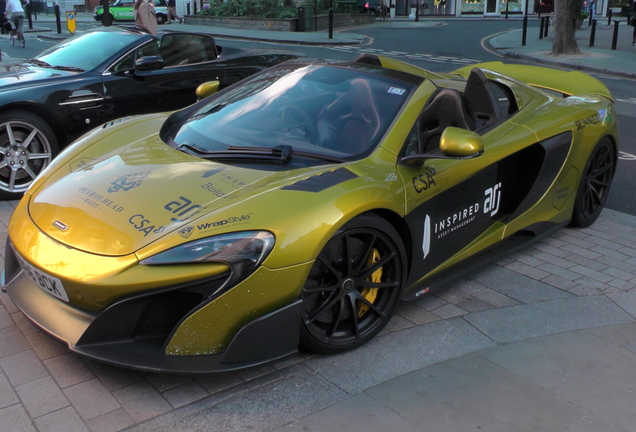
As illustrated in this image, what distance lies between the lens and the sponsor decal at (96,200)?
10.1 feet

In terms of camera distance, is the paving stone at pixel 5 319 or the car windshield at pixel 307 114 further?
the car windshield at pixel 307 114

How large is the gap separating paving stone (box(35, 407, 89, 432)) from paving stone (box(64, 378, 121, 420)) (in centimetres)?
3

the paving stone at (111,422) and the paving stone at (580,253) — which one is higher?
the paving stone at (111,422)

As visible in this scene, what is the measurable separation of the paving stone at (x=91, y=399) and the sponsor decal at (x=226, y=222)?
2.74 ft

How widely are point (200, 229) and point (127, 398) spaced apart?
80 cm

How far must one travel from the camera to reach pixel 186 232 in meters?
2.84

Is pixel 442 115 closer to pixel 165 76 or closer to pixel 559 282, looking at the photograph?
pixel 559 282

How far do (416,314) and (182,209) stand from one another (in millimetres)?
1573

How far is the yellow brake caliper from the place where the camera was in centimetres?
339

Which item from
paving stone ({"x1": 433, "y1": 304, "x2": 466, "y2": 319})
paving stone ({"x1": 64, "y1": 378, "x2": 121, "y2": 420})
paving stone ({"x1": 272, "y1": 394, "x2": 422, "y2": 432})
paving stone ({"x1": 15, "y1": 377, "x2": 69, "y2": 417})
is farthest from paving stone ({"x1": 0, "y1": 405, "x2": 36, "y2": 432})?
paving stone ({"x1": 433, "y1": 304, "x2": 466, "y2": 319})

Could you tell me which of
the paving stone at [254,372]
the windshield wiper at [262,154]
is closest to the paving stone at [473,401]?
the paving stone at [254,372]

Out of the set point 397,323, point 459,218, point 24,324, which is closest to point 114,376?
point 24,324

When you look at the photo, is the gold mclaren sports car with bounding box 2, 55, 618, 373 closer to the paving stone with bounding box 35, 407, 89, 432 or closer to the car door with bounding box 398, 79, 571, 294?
the car door with bounding box 398, 79, 571, 294

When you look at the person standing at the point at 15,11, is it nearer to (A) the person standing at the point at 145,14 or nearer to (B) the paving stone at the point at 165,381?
(A) the person standing at the point at 145,14
